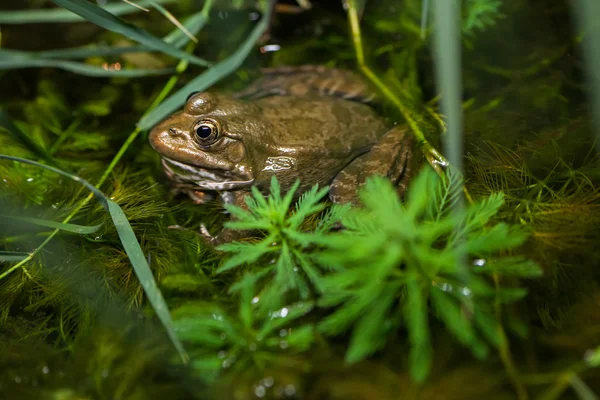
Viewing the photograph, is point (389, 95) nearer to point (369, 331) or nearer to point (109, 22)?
point (109, 22)

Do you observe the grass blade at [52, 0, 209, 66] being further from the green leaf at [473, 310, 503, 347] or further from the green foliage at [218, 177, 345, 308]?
the green leaf at [473, 310, 503, 347]

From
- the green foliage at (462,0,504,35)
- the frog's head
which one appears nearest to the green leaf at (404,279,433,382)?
the frog's head

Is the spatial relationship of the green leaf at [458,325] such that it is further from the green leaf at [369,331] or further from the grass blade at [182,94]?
the grass blade at [182,94]

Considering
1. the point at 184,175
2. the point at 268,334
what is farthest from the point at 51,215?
the point at 268,334

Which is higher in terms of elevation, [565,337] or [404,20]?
[404,20]

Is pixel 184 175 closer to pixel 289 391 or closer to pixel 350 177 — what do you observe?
pixel 350 177

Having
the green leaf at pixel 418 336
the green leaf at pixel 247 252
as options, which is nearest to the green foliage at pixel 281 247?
the green leaf at pixel 247 252
